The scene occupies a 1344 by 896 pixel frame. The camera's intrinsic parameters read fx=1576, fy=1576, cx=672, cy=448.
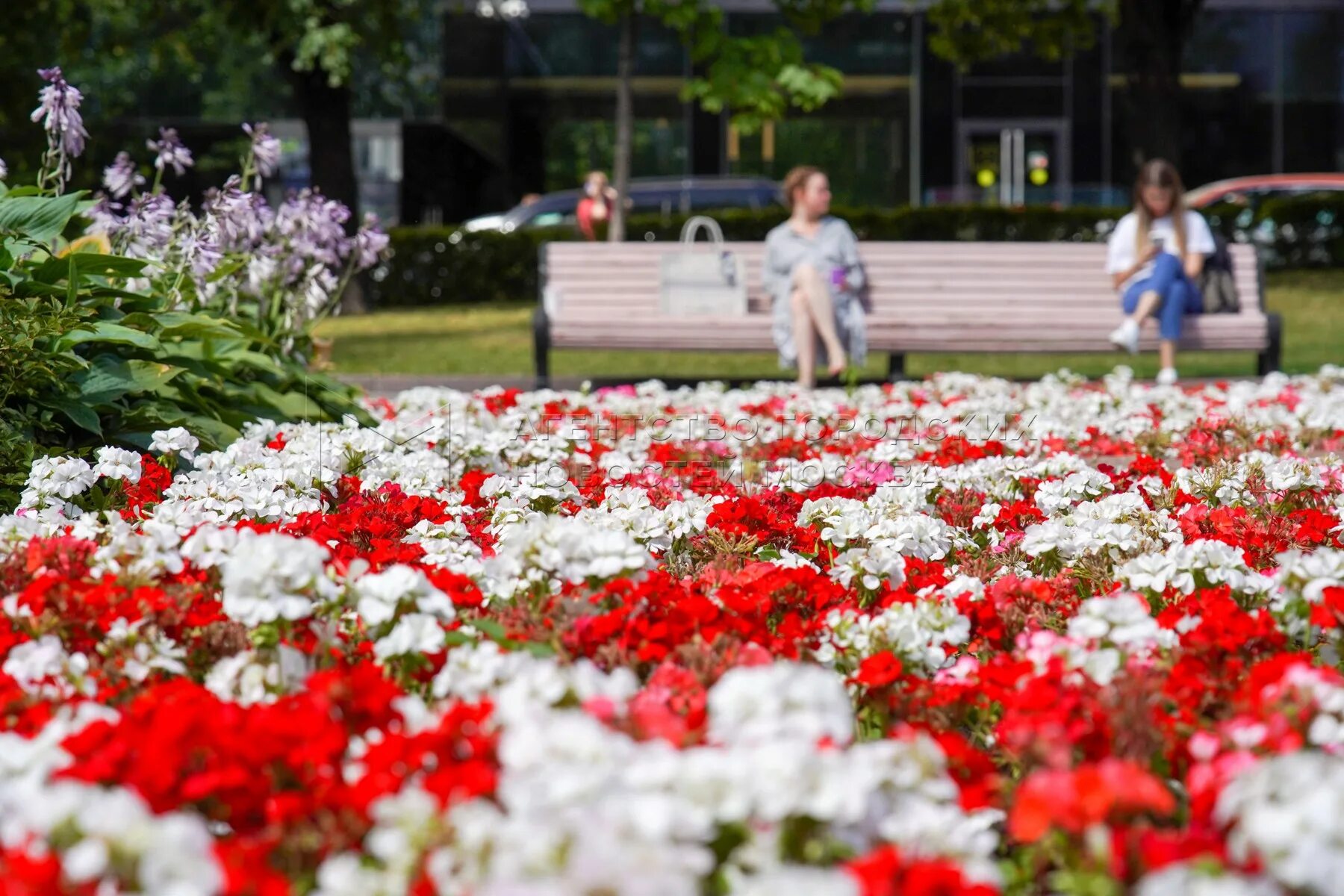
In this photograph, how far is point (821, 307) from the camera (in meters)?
9.17

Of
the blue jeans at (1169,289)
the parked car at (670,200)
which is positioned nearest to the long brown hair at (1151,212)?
the blue jeans at (1169,289)

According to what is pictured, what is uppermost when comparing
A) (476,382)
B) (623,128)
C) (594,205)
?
(623,128)

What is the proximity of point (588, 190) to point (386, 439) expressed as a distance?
51.6ft

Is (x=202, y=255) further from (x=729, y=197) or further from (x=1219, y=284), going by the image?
(x=729, y=197)

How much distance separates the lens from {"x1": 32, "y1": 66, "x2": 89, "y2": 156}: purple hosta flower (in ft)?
16.9

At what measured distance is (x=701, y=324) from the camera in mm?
10039

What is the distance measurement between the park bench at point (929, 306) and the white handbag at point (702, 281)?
0.49 feet

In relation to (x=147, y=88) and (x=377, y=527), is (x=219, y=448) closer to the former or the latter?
(x=377, y=527)

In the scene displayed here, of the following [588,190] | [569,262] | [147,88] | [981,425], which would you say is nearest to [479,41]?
[147,88]

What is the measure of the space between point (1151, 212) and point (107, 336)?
7557 mm

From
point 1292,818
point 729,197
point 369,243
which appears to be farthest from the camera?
point 729,197

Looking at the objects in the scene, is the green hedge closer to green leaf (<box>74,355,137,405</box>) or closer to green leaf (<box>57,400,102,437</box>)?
green leaf (<box>74,355,137,405</box>)

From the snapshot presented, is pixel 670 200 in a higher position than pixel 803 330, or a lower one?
higher

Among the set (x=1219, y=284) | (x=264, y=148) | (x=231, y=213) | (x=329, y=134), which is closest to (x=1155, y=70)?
(x=1219, y=284)
